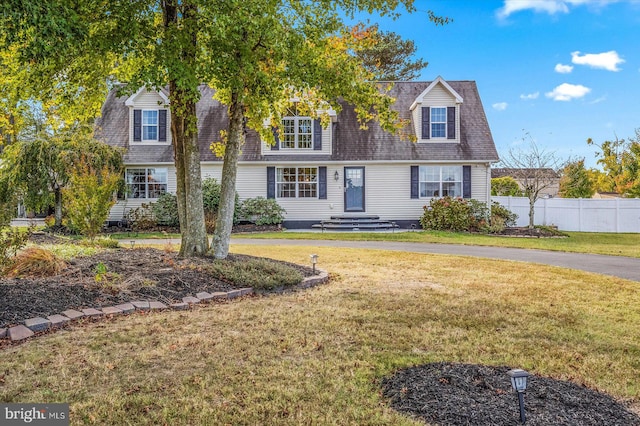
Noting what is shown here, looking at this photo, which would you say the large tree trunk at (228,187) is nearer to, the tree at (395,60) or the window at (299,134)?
the window at (299,134)

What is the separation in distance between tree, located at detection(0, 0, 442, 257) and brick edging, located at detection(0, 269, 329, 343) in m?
1.89

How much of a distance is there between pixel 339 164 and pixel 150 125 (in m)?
8.58

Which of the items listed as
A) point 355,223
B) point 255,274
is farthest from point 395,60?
point 255,274

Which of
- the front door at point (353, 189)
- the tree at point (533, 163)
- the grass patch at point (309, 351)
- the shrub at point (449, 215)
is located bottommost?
the grass patch at point (309, 351)

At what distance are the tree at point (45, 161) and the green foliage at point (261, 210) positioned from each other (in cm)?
540

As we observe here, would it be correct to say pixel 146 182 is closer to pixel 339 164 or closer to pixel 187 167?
pixel 339 164

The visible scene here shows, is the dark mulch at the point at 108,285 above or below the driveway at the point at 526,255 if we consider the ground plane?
above

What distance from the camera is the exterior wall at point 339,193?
19.9m

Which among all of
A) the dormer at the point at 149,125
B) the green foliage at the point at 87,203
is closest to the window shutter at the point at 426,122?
the dormer at the point at 149,125

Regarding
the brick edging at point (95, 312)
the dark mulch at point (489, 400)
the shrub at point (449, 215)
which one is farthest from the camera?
the shrub at point (449, 215)

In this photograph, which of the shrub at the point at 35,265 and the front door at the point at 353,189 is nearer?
the shrub at the point at 35,265

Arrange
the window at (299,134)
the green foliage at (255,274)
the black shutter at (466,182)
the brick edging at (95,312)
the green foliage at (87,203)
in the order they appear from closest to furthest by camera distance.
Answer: the brick edging at (95,312)
the green foliage at (255,274)
the green foliage at (87,203)
the black shutter at (466,182)
the window at (299,134)

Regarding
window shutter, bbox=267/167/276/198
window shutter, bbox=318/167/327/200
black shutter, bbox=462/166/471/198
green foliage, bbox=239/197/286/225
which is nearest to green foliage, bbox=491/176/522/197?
black shutter, bbox=462/166/471/198

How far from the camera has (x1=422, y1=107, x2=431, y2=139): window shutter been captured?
64.7 ft
